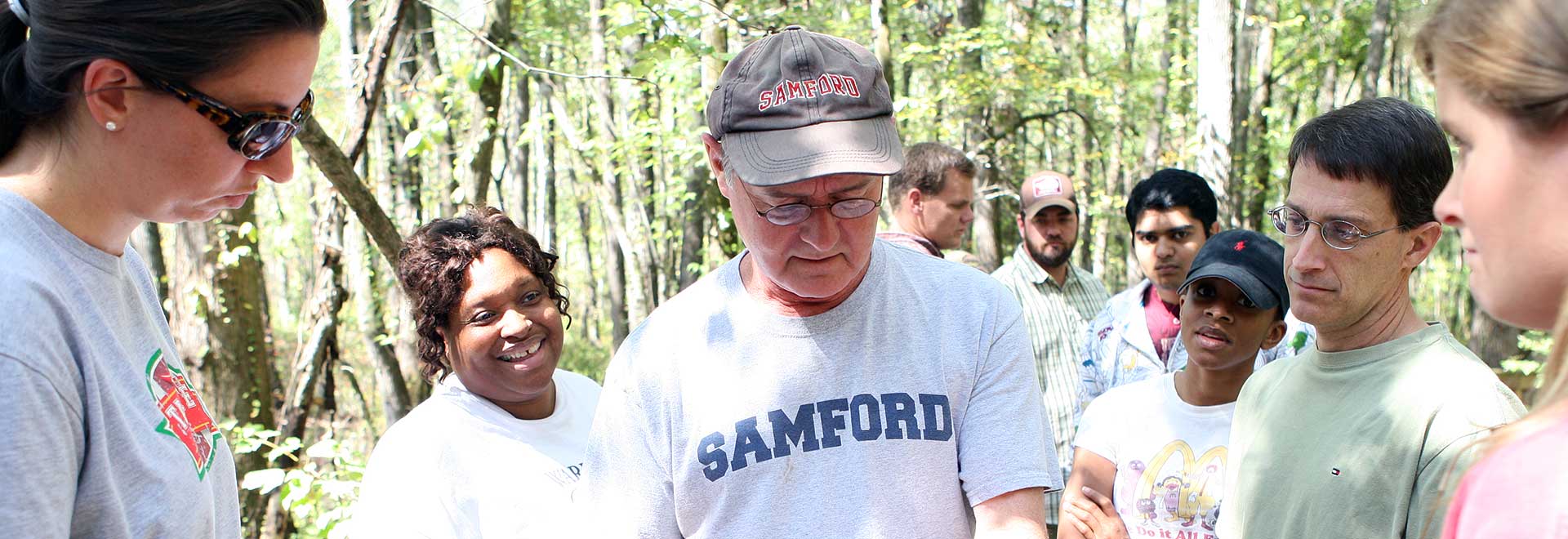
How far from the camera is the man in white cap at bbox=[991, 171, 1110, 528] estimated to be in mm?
5270

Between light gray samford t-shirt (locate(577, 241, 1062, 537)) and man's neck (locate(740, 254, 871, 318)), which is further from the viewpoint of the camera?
man's neck (locate(740, 254, 871, 318))

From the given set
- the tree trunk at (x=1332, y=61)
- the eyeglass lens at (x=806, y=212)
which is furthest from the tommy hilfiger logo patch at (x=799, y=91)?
the tree trunk at (x=1332, y=61)

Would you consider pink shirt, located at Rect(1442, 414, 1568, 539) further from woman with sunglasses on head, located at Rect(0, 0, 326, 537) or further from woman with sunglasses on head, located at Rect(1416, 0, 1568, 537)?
woman with sunglasses on head, located at Rect(0, 0, 326, 537)

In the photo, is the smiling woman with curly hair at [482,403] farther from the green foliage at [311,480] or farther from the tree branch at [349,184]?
the green foliage at [311,480]

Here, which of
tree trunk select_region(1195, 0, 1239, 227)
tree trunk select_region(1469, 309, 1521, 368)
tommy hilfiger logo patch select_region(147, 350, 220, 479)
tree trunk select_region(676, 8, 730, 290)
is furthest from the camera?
tree trunk select_region(1469, 309, 1521, 368)

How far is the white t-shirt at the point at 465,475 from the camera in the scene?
2.79 metres

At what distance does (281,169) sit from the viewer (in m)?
1.92

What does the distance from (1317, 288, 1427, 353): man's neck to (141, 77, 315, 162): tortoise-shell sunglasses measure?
2.22 metres

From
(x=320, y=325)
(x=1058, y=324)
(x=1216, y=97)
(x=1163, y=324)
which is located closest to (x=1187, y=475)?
(x=1163, y=324)

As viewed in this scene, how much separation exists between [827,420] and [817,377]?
0.27ft

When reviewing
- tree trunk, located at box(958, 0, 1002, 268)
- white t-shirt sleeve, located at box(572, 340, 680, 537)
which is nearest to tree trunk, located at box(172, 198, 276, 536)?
white t-shirt sleeve, located at box(572, 340, 680, 537)

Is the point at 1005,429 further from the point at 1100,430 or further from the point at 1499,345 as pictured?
the point at 1499,345

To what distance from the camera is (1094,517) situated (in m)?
3.00

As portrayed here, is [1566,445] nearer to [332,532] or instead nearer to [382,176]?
[332,532]
